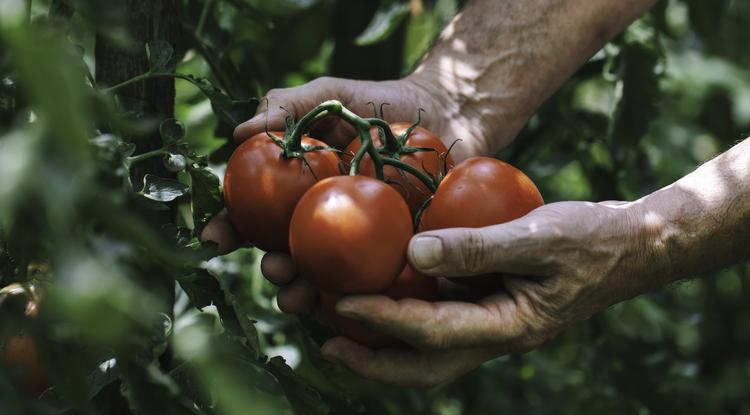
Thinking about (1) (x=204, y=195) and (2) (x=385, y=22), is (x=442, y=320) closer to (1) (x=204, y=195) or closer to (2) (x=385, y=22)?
(1) (x=204, y=195)

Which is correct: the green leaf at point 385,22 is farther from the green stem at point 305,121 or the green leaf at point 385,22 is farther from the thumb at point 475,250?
the thumb at point 475,250

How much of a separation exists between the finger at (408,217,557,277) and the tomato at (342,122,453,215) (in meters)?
0.14

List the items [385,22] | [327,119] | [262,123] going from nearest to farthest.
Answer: [262,123], [327,119], [385,22]

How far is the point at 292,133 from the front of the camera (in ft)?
3.21

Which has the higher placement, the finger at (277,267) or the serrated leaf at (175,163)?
the serrated leaf at (175,163)

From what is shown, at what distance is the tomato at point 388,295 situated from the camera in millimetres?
948

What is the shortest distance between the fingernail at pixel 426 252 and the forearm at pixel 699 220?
333 mm

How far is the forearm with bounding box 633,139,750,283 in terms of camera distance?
1.09 metres

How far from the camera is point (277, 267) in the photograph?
40.0 inches

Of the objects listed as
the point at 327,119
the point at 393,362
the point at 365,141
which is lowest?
the point at 393,362

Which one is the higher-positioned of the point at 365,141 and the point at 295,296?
the point at 365,141

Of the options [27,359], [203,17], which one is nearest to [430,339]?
[27,359]

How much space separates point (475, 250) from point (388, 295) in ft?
0.38

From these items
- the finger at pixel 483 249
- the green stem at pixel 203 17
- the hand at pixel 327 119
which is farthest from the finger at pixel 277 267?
the green stem at pixel 203 17
